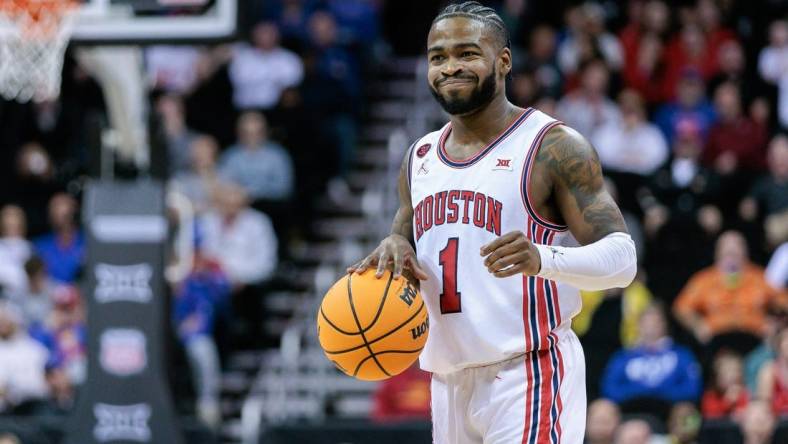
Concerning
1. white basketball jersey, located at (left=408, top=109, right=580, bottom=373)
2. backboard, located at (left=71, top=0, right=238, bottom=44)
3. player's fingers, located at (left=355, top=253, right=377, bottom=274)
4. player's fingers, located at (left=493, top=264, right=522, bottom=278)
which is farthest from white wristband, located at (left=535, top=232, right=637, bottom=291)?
backboard, located at (left=71, top=0, right=238, bottom=44)

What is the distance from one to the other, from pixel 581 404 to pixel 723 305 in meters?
6.80

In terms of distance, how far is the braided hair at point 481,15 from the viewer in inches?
209

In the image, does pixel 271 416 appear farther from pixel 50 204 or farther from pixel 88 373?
pixel 50 204

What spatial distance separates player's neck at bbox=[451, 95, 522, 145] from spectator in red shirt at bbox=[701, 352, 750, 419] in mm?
5880

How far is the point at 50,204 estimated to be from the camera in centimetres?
1460

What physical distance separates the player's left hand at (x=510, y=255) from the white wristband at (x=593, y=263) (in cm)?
8

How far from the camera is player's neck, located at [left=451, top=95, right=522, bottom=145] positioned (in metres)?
5.41

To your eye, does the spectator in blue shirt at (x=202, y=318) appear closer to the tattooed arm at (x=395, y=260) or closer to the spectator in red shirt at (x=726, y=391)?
the spectator in red shirt at (x=726, y=391)

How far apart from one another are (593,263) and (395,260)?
77 cm

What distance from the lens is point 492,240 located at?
5.07 metres

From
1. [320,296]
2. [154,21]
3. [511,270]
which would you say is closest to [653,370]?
[320,296]

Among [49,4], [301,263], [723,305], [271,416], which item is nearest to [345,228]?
[301,263]

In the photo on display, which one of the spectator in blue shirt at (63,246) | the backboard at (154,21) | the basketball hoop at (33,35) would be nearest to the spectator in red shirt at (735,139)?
the backboard at (154,21)

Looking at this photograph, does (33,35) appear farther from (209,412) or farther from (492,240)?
(492,240)
